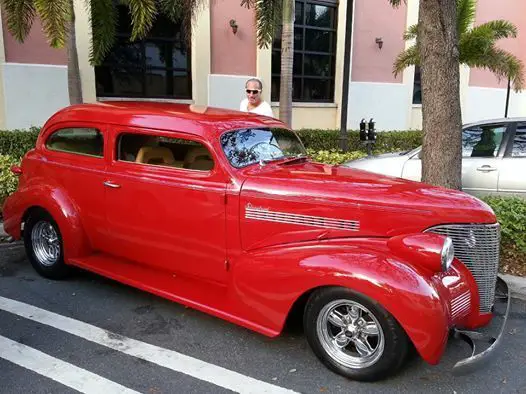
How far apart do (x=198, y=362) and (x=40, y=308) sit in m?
1.70

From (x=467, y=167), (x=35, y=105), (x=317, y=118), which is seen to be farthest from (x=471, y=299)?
(x=317, y=118)

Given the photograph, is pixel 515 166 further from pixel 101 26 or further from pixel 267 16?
pixel 101 26

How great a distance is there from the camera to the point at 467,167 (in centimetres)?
660

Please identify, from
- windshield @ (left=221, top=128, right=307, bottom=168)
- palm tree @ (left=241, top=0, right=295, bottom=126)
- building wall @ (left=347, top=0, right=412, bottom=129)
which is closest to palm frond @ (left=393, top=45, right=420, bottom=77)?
building wall @ (left=347, top=0, right=412, bottom=129)

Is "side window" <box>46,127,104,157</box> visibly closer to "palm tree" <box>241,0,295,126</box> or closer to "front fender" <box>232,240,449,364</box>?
"front fender" <box>232,240,449,364</box>

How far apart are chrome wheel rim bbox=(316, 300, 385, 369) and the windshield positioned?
52.8 inches

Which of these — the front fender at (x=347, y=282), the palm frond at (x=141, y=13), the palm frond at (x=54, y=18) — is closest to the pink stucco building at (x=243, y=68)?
the palm frond at (x=141, y=13)

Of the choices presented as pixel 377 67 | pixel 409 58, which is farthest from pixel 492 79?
pixel 409 58

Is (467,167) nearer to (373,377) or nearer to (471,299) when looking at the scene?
(471,299)

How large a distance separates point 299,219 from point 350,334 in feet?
2.78

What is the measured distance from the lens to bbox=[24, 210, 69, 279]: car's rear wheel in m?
4.68

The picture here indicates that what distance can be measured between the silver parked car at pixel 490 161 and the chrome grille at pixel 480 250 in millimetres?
3425

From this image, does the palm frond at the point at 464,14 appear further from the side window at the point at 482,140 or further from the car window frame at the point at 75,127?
the car window frame at the point at 75,127

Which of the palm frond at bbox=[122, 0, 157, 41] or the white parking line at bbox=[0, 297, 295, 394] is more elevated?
the palm frond at bbox=[122, 0, 157, 41]
